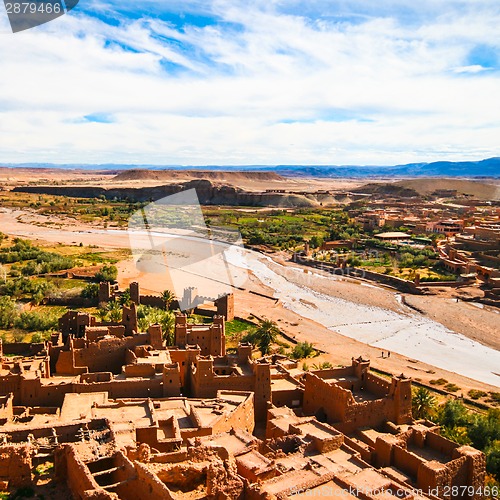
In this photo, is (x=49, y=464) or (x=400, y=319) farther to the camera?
(x=400, y=319)

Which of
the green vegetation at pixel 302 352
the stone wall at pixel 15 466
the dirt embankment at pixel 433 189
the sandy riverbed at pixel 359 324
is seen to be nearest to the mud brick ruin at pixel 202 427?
the stone wall at pixel 15 466

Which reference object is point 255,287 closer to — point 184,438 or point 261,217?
point 184,438

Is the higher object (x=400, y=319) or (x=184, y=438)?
(x=184, y=438)

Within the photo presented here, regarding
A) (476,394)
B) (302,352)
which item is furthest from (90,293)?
(476,394)

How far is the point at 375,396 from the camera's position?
22.2 meters

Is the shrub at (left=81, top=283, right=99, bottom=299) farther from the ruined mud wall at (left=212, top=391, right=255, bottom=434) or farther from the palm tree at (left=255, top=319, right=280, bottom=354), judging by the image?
the ruined mud wall at (left=212, top=391, right=255, bottom=434)

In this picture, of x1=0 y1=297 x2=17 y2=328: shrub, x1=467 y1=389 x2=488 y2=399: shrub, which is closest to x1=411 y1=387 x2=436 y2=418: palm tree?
x1=467 y1=389 x2=488 y2=399: shrub

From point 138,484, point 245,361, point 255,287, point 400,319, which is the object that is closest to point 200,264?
point 255,287

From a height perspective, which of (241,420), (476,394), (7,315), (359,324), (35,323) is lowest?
(359,324)

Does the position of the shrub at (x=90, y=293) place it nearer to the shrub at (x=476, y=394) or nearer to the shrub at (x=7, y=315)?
the shrub at (x=7, y=315)

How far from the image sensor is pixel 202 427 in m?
16.8

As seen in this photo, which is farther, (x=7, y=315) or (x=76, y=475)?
(x=7, y=315)

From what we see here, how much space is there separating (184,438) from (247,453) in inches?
86.9

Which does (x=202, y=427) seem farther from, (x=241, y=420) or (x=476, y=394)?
(x=476, y=394)
